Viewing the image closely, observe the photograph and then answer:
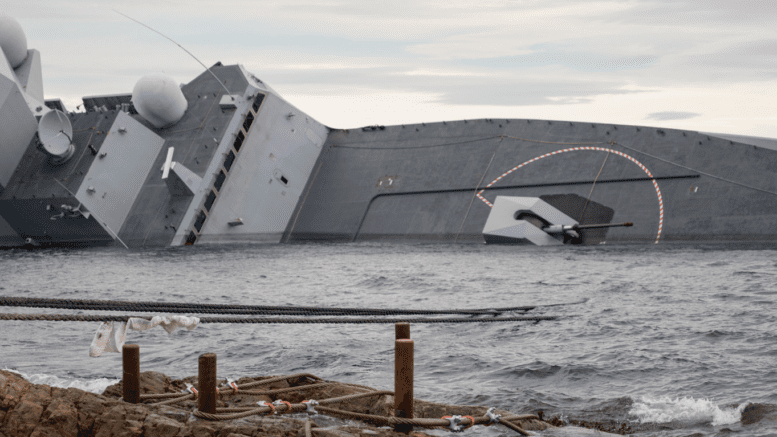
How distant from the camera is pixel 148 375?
7.93 m

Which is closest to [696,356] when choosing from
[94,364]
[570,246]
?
[94,364]

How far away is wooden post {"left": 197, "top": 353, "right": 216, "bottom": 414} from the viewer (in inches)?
243

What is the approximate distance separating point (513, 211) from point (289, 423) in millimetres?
25173

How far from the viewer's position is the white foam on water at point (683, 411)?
325 inches

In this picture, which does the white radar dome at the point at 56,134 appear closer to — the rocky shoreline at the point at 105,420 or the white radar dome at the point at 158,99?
the white radar dome at the point at 158,99

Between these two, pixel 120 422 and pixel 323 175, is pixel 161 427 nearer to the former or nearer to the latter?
pixel 120 422

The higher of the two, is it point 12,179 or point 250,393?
point 250,393

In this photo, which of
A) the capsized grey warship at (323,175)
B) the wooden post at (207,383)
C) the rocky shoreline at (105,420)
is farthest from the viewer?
the capsized grey warship at (323,175)

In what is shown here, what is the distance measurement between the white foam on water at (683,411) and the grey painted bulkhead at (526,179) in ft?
66.1

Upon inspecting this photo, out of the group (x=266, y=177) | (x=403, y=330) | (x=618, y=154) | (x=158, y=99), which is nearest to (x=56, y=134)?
(x=158, y=99)

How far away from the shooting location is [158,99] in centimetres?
3500

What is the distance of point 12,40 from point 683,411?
37.6m

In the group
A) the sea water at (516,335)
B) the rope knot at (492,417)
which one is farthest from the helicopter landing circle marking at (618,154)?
the rope knot at (492,417)

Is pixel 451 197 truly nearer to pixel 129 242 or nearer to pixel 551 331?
pixel 129 242
